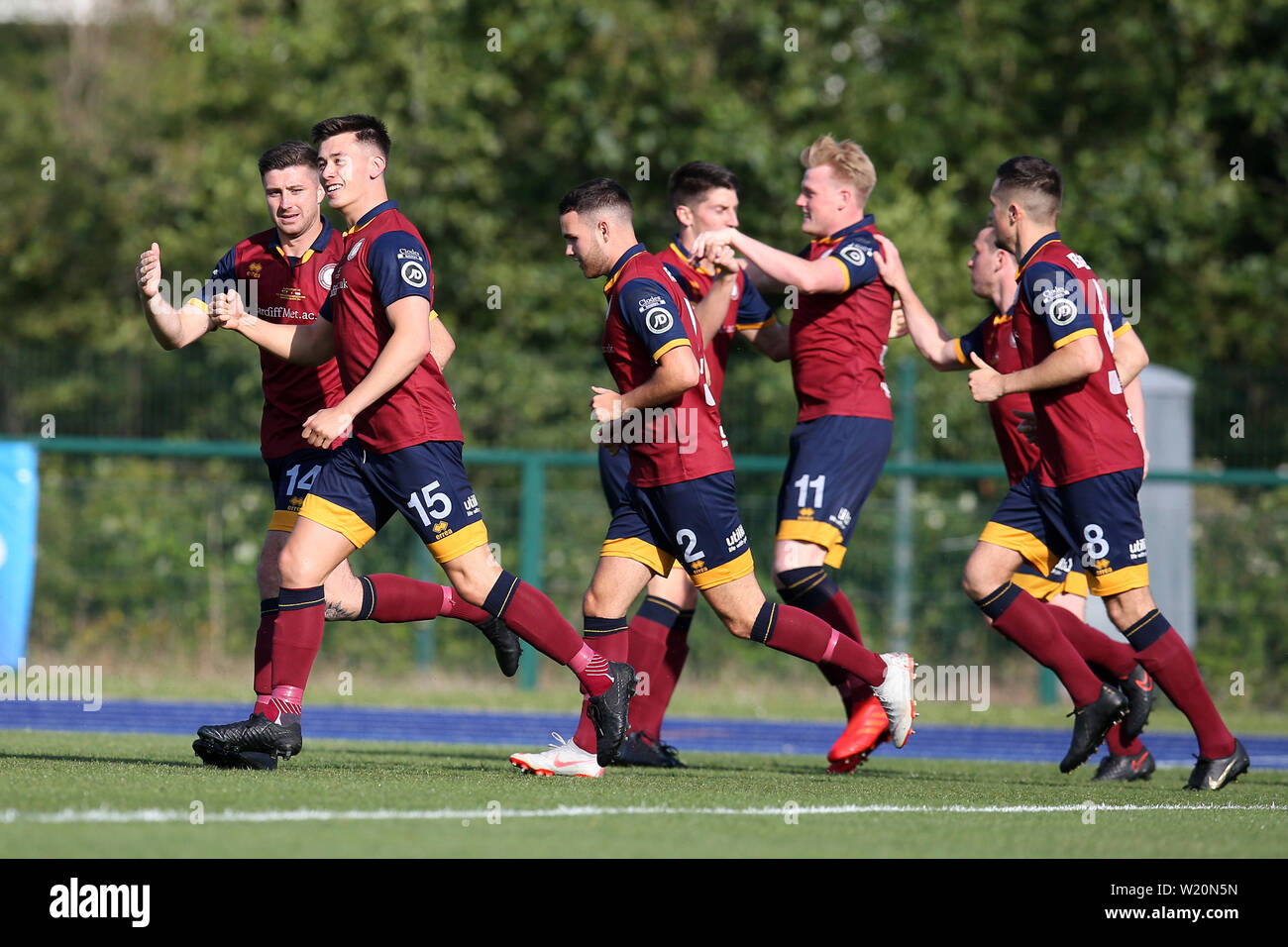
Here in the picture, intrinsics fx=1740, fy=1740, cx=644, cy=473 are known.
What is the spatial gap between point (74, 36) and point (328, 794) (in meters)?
25.3

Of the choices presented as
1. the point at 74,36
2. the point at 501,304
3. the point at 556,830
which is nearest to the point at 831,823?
the point at 556,830

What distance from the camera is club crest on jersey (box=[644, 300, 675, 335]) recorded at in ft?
21.6

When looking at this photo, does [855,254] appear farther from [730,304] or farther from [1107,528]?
[1107,528]

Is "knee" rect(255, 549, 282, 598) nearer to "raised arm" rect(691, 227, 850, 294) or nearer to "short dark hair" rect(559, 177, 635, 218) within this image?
"short dark hair" rect(559, 177, 635, 218)

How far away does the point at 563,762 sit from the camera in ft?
22.7

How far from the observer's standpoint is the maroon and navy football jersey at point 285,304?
7398mm

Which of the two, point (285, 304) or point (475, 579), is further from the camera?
point (285, 304)

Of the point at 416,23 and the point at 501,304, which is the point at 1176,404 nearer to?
the point at 501,304

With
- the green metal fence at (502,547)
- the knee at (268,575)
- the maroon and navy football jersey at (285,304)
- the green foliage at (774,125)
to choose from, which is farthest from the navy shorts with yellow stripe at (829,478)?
the green foliage at (774,125)

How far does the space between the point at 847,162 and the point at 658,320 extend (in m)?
1.98

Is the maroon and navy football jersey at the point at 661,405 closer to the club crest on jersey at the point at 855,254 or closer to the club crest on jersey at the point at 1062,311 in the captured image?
the club crest on jersey at the point at 855,254

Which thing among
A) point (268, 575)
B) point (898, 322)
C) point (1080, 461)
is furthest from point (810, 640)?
point (268, 575)

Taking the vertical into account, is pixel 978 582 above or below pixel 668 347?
below

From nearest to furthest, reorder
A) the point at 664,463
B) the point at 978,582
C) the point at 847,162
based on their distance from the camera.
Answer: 1. the point at 664,463
2. the point at 978,582
3. the point at 847,162
